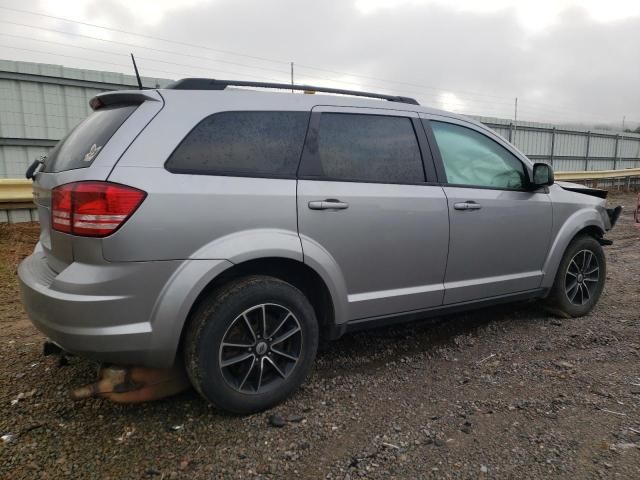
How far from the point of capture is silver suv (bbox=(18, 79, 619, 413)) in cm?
227

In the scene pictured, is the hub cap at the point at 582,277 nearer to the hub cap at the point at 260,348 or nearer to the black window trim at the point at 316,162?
the black window trim at the point at 316,162

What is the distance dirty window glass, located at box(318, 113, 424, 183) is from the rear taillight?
113cm

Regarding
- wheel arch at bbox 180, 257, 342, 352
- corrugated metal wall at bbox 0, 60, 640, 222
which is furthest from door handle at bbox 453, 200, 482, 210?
corrugated metal wall at bbox 0, 60, 640, 222

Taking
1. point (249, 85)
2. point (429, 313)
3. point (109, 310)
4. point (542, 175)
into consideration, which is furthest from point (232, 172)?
point (542, 175)

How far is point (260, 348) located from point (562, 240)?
2.85m

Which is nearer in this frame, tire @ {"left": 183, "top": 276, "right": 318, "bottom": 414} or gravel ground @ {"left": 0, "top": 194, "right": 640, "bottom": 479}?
gravel ground @ {"left": 0, "top": 194, "right": 640, "bottom": 479}

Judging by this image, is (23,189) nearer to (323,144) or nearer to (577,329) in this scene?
(323,144)

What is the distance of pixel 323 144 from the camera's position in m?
2.93

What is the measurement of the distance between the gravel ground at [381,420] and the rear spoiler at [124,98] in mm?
1722

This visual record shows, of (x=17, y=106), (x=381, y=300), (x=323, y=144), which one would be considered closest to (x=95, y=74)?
(x=17, y=106)

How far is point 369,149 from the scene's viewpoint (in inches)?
122

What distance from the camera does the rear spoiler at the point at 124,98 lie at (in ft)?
8.32

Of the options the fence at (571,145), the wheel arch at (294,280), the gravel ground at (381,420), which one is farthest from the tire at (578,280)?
the fence at (571,145)

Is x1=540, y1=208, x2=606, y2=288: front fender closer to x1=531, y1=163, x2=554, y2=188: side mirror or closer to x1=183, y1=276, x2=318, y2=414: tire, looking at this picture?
x1=531, y1=163, x2=554, y2=188: side mirror
